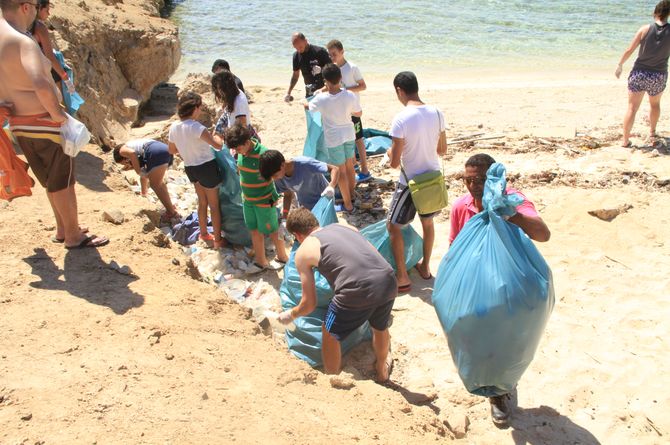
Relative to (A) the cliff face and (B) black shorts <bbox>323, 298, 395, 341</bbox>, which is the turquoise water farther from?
(B) black shorts <bbox>323, 298, 395, 341</bbox>

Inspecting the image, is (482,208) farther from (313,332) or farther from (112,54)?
(112,54)

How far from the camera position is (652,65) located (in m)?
6.84

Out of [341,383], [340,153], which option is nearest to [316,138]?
[340,153]

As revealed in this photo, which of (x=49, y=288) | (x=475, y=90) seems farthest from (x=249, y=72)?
(x=49, y=288)

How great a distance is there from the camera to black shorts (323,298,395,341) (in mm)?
3439

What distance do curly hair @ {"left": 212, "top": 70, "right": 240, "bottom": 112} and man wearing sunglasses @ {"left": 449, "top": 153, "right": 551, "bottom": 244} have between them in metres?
2.75

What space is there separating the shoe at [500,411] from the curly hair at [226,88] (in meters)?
3.49

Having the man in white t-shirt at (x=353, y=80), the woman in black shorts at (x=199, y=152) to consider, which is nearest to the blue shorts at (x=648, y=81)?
the man in white t-shirt at (x=353, y=80)

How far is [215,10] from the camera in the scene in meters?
19.4

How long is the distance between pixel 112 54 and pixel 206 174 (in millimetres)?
4768

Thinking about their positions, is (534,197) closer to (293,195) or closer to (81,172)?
(293,195)

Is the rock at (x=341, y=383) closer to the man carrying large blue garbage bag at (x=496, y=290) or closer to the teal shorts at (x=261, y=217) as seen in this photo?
the man carrying large blue garbage bag at (x=496, y=290)

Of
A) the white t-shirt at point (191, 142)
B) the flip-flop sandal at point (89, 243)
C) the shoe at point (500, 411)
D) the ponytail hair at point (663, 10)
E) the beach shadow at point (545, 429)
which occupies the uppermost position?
the ponytail hair at point (663, 10)

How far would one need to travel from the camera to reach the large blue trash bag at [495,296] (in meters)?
2.91
